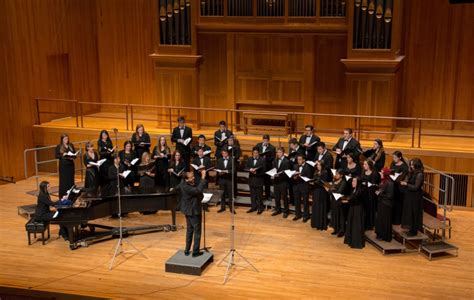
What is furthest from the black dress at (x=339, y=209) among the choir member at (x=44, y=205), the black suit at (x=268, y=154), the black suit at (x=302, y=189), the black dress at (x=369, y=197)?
the choir member at (x=44, y=205)

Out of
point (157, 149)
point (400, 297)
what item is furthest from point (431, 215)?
point (157, 149)

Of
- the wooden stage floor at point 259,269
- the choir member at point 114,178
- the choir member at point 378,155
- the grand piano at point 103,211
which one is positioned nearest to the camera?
the wooden stage floor at point 259,269

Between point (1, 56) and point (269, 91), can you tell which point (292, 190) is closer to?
point (269, 91)

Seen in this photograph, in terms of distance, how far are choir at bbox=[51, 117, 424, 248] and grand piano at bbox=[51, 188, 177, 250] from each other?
37 cm

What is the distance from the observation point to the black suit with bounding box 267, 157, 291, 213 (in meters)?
12.8

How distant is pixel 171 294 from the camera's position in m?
9.75

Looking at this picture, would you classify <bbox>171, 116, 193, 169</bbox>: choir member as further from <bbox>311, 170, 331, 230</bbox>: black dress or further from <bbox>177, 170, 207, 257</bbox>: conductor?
<bbox>177, 170, 207, 257</bbox>: conductor

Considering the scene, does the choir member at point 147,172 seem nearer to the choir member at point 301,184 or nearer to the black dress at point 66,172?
the black dress at point 66,172

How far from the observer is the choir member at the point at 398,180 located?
449 inches

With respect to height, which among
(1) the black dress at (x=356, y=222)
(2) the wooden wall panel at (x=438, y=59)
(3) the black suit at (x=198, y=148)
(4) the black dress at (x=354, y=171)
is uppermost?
(2) the wooden wall panel at (x=438, y=59)

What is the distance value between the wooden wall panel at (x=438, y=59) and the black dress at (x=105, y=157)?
7511 mm

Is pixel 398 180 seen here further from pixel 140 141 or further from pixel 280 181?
pixel 140 141

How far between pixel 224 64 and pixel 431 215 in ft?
22.5

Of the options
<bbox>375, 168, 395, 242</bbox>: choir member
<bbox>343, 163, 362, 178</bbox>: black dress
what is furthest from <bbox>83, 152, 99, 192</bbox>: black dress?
<bbox>375, 168, 395, 242</bbox>: choir member
